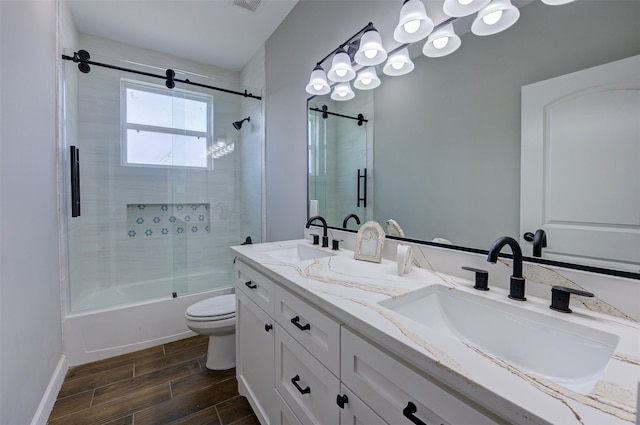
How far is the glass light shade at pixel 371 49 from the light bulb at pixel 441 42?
0.86 feet

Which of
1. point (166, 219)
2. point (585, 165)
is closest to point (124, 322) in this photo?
point (166, 219)

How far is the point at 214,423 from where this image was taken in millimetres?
1384

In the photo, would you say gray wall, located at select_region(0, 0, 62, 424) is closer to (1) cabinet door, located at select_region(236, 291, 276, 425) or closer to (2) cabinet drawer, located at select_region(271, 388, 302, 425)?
(1) cabinet door, located at select_region(236, 291, 276, 425)

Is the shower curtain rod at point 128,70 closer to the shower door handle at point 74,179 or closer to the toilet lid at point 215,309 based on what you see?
the shower door handle at point 74,179

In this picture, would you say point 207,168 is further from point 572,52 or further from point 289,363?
point 572,52

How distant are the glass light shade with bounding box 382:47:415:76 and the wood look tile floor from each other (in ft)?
6.24

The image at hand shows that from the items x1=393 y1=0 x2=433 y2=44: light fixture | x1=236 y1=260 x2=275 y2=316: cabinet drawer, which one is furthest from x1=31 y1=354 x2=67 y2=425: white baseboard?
x1=393 y1=0 x2=433 y2=44: light fixture

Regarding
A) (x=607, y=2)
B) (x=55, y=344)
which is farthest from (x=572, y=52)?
(x=55, y=344)

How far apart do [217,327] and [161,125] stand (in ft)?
7.03

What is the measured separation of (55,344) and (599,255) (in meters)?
2.65

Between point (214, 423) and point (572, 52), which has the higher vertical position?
point (572, 52)

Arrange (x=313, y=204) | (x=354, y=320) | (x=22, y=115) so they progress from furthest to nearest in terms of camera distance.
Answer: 1. (x=313, y=204)
2. (x=22, y=115)
3. (x=354, y=320)

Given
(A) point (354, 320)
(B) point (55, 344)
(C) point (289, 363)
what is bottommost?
(B) point (55, 344)

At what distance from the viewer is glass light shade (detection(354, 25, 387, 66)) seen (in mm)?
1307
